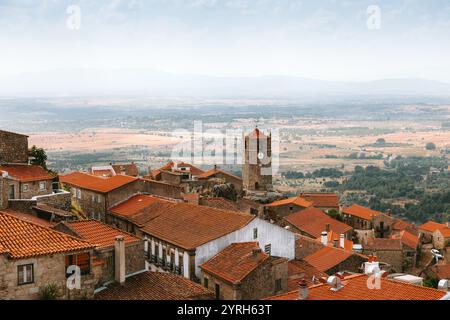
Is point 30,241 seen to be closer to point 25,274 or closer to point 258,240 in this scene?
point 25,274

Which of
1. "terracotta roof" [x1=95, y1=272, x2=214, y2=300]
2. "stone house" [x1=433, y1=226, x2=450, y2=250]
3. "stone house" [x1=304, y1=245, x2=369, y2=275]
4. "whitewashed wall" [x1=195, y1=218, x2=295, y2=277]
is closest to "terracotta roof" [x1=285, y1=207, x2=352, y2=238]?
"stone house" [x1=433, y1=226, x2=450, y2=250]

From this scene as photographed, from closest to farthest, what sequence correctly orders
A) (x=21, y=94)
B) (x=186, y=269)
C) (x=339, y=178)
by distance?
(x=186, y=269)
(x=339, y=178)
(x=21, y=94)

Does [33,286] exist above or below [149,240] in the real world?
above

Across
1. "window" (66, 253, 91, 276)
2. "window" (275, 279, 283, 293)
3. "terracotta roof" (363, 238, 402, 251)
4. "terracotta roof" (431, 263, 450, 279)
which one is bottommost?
"terracotta roof" (431, 263, 450, 279)

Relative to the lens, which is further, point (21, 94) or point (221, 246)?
point (21, 94)

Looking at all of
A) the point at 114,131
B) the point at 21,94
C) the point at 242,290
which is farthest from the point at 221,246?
the point at 21,94

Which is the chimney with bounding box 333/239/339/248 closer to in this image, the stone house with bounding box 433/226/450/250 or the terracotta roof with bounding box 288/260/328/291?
the terracotta roof with bounding box 288/260/328/291
